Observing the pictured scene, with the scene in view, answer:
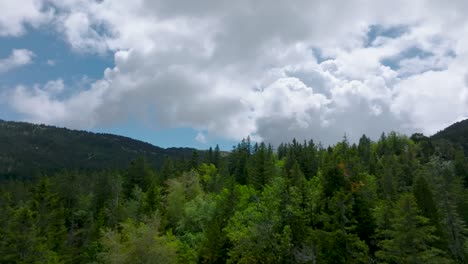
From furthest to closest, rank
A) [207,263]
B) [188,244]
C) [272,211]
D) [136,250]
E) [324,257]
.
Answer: [188,244] → [207,263] → [272,211] → [136,250] → [324,257]

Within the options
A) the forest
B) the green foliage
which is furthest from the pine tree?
the green foliage

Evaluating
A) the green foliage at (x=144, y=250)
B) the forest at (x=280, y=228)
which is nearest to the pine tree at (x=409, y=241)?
the forest at (x=280, y=228)

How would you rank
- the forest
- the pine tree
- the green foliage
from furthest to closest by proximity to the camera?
the green foliage → the forest → the pine tree

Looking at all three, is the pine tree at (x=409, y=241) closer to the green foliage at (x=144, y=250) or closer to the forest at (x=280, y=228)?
the forest at (x=280, y=228)

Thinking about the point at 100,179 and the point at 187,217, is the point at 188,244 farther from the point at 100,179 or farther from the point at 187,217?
the point at 100,179

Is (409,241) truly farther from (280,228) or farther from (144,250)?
(144,250)

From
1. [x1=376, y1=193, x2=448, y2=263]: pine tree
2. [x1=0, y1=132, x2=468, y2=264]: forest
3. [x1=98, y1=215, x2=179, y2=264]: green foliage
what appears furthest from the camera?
[x1=98, y1=215, x2=179, y2=264]: green foliage

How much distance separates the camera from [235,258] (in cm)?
4566

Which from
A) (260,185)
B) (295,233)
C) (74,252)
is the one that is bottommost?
(74,252)

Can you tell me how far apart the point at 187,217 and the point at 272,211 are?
24177mm

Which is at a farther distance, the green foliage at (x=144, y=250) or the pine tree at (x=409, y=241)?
the green foliage at (x=144, y=250)

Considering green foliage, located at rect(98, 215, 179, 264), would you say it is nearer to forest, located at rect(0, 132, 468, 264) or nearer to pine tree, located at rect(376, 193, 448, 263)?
forest, located at rect(0, 132, 468, 264)

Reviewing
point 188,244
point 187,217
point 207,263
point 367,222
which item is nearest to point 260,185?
point 187,217

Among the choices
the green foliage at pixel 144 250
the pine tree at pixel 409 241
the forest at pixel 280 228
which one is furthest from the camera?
the green foliage at pixel 144 250
